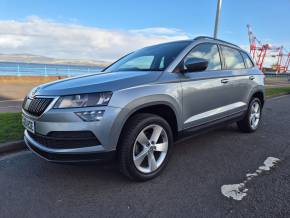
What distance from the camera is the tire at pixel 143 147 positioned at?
2.79m

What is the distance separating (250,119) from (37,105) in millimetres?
4014

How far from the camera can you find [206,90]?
371 centimetres

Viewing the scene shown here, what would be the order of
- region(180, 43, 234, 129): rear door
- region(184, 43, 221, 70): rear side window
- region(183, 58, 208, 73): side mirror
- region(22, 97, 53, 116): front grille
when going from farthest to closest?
region(184, 43, 221, 70): rear side window
region(180, 43, 234, 129): rear door
region(183, 58, 208, 73): side mirror
region(22, 97, 53, 116): front grille

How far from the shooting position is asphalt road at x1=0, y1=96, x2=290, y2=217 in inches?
97.9

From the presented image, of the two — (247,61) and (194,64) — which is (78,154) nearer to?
(194,64)

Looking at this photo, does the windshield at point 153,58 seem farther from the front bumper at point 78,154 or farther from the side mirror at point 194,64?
the front bumper at point 78,154

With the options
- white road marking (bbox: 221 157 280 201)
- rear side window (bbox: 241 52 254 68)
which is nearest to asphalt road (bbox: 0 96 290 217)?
white road marking (bbox: 221 157 280 201)

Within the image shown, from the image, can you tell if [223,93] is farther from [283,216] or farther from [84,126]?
[84,126]

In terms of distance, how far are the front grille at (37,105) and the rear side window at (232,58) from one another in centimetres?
297

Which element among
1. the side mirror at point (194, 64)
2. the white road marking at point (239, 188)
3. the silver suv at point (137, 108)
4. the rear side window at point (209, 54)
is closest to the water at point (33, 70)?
the rear side window at point (209, 54)

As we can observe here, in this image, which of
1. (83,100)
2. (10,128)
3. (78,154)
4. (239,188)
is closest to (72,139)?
(78,154)

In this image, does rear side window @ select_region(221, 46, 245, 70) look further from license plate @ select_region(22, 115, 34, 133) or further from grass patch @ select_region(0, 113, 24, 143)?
grass patch @ select_region(0, 113, 24, 143)

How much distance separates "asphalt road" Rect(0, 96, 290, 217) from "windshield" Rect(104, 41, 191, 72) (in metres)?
1.39

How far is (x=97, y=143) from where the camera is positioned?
263 cm
